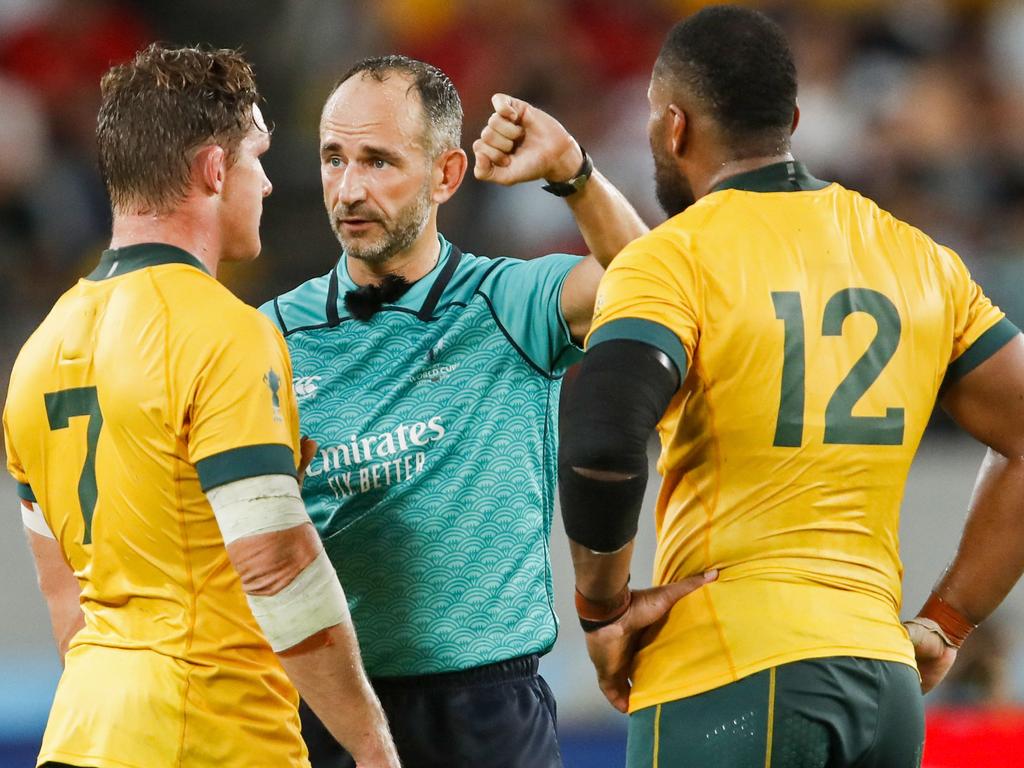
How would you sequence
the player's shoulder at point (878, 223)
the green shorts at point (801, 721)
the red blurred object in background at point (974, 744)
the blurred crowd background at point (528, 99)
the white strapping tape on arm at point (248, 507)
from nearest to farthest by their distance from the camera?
the white strapping tape on arm at point (248, 507) < the green shorts at point (801, 721) < the player's shoulder at point (878, 223) < the red blurred object in background at point (974, 744) < the blurred crowd background at point (528, 99)

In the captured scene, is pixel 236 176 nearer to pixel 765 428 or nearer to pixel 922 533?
pixel 765 428

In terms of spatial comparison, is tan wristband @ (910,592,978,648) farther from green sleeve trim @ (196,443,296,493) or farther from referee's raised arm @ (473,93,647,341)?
green sleeve trim @ (196,443,296,493)

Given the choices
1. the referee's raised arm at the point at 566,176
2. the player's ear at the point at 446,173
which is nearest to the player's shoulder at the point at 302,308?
the player's ear at the point at 446,173

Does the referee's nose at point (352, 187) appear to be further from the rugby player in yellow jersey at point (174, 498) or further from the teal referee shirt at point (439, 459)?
the rugby player in yellow jersey at point (174, 498)

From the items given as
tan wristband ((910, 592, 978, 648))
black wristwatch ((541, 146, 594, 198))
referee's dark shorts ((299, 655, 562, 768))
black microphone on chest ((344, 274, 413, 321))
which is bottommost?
referee's dark shorts ((299, 655, 562, 768))

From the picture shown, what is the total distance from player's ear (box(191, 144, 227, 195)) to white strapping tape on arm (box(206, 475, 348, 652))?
2.24 ft

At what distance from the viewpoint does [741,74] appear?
321 centimetres

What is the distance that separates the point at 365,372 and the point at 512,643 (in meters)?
0.76

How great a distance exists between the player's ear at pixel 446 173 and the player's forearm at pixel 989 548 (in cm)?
153

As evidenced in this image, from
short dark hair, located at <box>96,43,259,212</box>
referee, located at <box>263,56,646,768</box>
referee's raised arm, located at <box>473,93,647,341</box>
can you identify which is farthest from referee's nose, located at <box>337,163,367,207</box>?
short dark hair, located at <box>96,43,259,212</box>

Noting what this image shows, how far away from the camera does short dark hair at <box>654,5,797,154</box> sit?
3215mm

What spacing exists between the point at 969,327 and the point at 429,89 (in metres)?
1.51

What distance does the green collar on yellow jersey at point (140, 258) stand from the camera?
3.10 metres

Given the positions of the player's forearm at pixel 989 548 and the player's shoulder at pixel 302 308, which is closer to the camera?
the player's forearm at pixel 989 548
